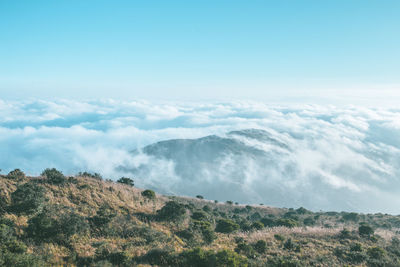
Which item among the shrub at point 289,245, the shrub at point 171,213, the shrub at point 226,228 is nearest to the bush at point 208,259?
the shrub at point 289,245

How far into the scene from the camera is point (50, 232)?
12570 millimetres

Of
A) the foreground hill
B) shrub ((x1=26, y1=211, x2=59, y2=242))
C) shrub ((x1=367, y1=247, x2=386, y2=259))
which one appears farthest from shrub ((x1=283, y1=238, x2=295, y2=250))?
shrub ((x1=26, y1=211, x2=59, y2=242))

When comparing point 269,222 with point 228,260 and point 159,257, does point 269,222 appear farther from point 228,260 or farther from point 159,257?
point 159,257

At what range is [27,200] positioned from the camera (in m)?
15.2

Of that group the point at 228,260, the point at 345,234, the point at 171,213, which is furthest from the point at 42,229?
the point at 345,234

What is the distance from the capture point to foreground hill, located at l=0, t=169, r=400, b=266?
1118 cm

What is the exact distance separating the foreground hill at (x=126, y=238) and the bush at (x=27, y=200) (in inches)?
2.3

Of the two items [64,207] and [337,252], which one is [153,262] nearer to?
[64,207]

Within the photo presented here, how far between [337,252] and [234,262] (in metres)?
10.2

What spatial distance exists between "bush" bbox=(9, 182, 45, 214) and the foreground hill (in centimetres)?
6

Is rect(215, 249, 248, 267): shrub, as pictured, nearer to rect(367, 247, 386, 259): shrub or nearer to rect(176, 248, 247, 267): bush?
rect(176, 248, 247, 267): bush

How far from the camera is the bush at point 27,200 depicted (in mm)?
14829

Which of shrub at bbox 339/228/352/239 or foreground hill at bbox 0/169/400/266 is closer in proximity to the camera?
foreground hill at bbox 0/169/400/266

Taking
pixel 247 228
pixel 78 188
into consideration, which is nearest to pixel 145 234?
pixel 78 188
